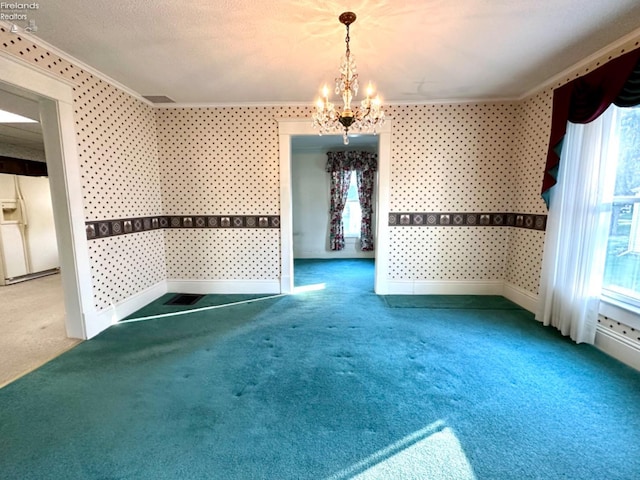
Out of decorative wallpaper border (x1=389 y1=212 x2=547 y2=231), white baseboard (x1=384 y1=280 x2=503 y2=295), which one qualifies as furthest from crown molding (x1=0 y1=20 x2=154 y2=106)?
white baseboard (x1=384 y1=280 x2=503 y2=295)

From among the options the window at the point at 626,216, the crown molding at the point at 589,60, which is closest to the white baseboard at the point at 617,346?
the window at the point at 626,216

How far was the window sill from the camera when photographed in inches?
90.6

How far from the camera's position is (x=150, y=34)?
2.22 meters

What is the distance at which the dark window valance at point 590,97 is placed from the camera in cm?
215

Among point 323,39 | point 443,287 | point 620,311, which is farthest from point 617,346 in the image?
point 323,39

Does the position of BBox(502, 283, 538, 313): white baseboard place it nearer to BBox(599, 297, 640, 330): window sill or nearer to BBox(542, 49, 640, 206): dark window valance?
BBox(599, 297, 640, 330): window sill

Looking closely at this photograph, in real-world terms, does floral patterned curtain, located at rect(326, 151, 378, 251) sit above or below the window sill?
above

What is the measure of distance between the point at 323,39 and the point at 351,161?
4.44 m

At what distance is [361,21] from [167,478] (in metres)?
3.01

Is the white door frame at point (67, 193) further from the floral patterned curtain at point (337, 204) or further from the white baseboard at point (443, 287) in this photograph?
the floral patterned curtain at point (337, 204)

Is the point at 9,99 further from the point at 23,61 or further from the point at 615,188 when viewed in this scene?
the point at 615,188

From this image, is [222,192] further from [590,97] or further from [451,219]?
[590,97]

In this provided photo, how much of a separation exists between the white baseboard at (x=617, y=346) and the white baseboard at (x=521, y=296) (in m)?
0.81

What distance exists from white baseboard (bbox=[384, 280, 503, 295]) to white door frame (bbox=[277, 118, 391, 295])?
0.17 metres
